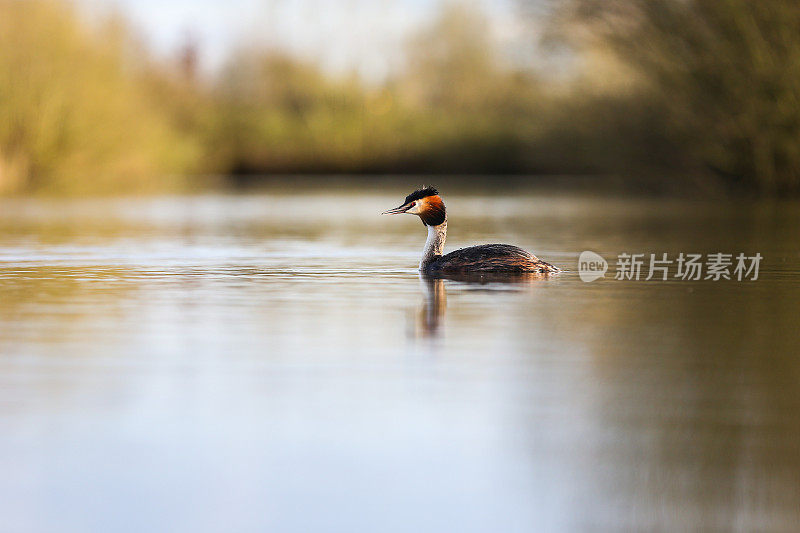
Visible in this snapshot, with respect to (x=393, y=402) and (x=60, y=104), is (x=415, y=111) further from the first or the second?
(x=393, y=402)

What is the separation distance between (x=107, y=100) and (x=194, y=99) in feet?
54.0

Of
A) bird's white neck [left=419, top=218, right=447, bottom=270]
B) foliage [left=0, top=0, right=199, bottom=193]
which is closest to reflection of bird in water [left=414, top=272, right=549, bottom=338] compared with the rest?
bird's white neck [left=419, top=218, right=447, bottom=270]

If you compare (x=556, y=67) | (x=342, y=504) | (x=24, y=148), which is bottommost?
(x=342, y=504)

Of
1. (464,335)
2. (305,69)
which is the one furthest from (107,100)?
(464,335)

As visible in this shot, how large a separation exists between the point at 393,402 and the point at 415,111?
1663 inches

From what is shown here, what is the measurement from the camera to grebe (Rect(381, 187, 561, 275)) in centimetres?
1111

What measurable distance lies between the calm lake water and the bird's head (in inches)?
23.3

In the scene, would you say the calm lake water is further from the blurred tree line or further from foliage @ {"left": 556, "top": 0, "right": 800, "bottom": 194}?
the blurred tree line

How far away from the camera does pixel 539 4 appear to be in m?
28.6

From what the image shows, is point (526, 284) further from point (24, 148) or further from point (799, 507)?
point (24, 148)

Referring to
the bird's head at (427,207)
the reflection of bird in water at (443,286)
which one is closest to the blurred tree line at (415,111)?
the bird's head at (427,207)

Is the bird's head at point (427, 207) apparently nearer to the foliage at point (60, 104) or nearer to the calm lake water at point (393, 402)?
the calm lake water at point (393, 402)

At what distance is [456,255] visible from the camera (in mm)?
11281

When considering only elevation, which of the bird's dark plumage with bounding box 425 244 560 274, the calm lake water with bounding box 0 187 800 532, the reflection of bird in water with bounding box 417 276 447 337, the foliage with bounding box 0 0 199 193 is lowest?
the calm lake water with bounding box 0 187 800 532
